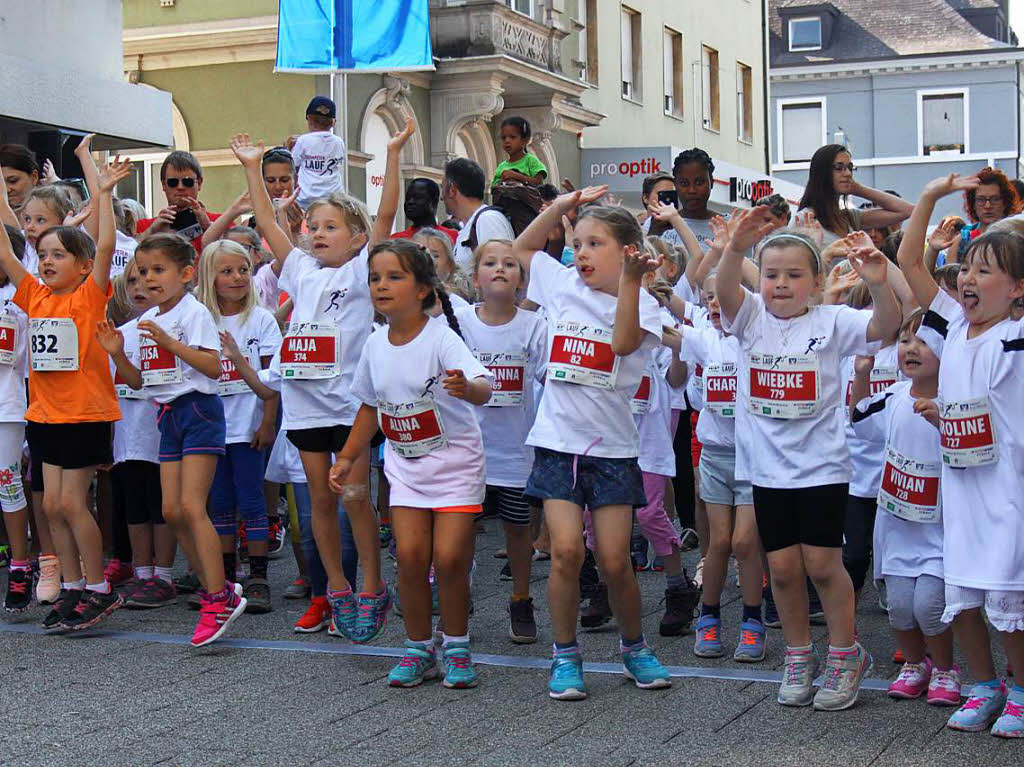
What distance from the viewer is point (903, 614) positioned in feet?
19.1

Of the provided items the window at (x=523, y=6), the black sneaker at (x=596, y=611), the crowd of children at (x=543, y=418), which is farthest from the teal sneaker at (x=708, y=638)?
the window at (x=523, y=6)

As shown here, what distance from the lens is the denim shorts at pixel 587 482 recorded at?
5965 millimetres

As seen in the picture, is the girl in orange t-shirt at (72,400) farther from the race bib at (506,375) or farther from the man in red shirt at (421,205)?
the man in red shirt at (421,205)

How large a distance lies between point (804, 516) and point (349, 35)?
8.62 meters

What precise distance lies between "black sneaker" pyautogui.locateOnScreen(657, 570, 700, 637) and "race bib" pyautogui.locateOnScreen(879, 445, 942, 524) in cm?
133

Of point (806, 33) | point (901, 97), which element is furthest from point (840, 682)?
point (806, 33)

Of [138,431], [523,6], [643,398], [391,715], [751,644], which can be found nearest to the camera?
[391,715]

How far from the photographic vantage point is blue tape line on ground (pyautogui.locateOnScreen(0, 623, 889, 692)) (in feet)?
20.1

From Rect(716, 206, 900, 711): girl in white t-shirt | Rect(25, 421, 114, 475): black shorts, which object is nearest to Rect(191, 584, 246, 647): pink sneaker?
Rect(25, 421, 114, 475): black shorts

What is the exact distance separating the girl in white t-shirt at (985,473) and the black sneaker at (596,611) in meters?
2.01

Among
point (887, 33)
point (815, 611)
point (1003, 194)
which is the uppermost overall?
point (887, 33)

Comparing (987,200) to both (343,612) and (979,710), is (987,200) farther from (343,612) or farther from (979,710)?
(343,612)

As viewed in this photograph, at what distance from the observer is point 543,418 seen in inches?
241

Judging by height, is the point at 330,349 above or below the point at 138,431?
above
